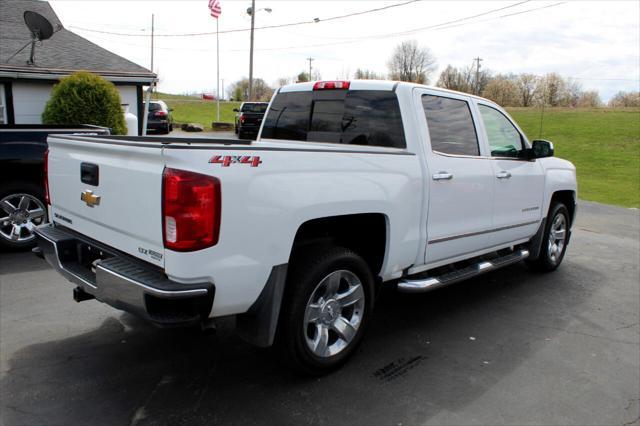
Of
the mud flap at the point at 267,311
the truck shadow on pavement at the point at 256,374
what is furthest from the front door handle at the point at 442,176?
the mud flap at the point at 267,311

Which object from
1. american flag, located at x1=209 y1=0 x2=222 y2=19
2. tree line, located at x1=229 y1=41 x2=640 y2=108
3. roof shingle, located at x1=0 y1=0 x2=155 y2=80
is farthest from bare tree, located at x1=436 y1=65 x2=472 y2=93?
roof shingle, located at x1=0 y1=0 x2=155 y2=80

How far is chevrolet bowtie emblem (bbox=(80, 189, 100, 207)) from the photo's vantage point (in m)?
3.22

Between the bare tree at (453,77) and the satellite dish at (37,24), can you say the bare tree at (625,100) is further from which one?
the satellite dish at (37,24)

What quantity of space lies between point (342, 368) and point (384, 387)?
361 millimetres

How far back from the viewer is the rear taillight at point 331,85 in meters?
4.38

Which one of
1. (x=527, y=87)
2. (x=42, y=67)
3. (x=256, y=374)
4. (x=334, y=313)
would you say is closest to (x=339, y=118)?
(x=334, y=313)

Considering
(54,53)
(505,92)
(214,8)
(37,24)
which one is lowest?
(54,53)

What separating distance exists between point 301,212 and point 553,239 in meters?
4.35

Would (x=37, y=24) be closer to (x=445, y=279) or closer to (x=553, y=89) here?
(x=445, y=279)

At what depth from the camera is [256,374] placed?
3551 millimetres

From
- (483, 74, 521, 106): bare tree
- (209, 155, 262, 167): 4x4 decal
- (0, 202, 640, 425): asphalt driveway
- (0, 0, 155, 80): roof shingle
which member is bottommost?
(0, 202, 640, 425): asphalt driveway

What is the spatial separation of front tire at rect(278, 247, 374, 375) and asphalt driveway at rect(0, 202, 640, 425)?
19 centimetres

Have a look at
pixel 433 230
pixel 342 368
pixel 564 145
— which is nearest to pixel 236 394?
pixel 342 368

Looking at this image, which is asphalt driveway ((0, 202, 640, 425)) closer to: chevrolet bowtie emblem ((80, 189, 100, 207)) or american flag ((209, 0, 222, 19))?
chevrolet bowtie emblem ((80, 189, 100, 207))
